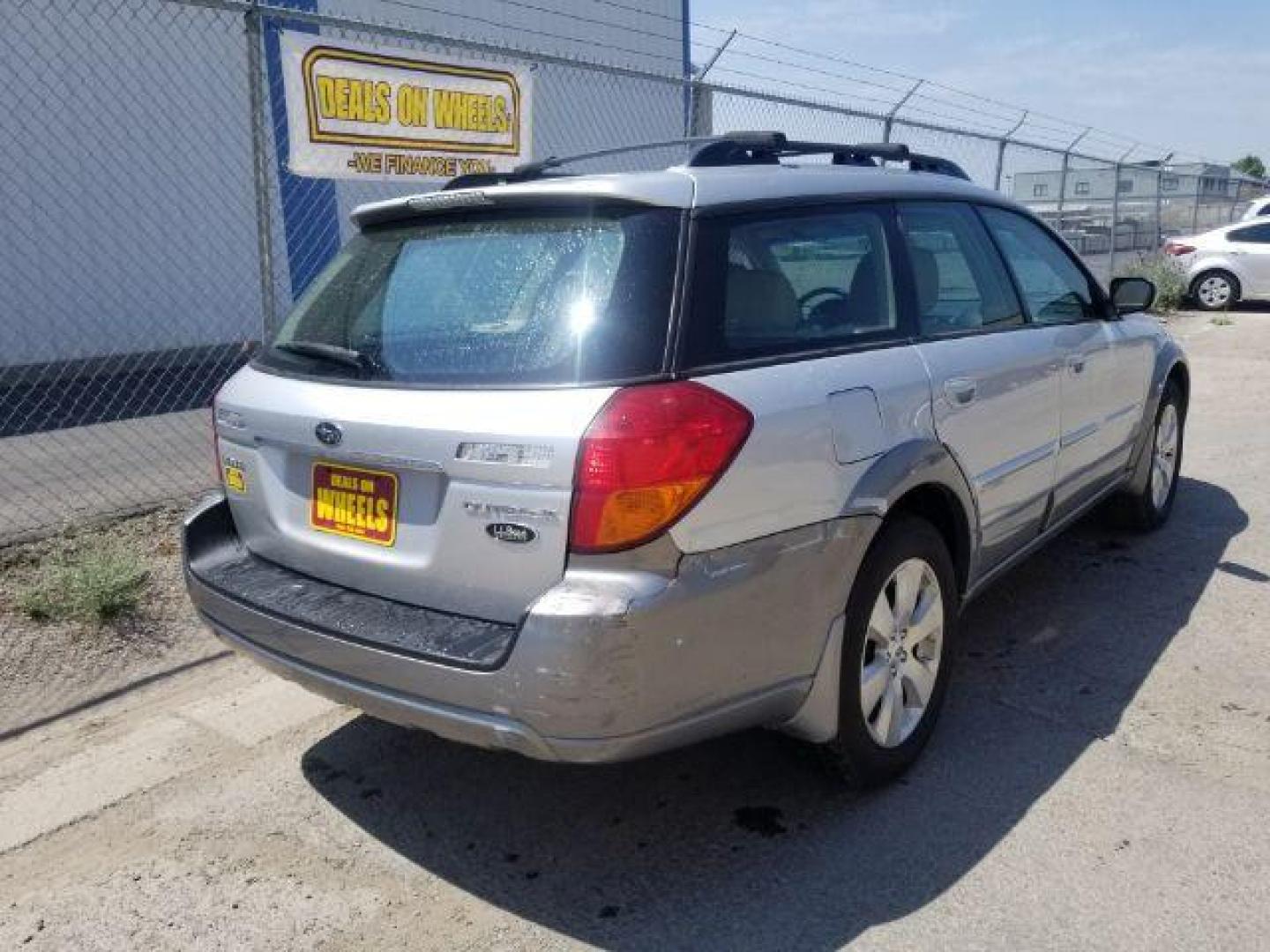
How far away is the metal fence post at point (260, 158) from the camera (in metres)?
5.16

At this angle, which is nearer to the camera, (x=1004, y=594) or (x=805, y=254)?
(x=805, y=254)

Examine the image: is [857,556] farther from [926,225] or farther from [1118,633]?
[1118,633]

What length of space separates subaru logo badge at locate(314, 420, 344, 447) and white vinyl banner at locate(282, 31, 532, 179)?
3.73 meters

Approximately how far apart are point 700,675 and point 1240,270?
16493 mm

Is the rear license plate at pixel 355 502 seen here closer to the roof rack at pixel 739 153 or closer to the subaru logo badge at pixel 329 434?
the subaru logo badge at pixel 329 434

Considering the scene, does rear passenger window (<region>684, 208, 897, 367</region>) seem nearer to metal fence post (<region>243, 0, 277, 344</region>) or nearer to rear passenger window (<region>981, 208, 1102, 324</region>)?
rear passenger window (<region>981, 208, 1102, 324</region>)

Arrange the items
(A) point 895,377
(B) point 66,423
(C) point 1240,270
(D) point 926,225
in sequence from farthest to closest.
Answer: (C) point 1240,270 → (B) point 66,423 → (D) point 926,225 → (A) point 895,377

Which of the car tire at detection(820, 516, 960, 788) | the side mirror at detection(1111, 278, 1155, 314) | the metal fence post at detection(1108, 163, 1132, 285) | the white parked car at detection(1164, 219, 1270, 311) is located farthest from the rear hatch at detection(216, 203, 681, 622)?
the white parked car at detection(1164, 219, 1270, 311)

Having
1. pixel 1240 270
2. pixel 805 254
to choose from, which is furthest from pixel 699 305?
pixel 1240 270

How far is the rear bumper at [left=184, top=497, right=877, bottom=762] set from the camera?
7.50 feet

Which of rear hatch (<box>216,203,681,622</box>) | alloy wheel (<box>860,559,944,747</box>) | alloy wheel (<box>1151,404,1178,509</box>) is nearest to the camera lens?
rear hatch (<box>216,203,681,622</box>)

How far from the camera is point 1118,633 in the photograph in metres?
4.15

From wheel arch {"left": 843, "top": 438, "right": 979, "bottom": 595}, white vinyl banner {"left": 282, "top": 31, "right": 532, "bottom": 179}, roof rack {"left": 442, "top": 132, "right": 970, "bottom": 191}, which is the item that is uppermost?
white vinyl banner {"left": 282, "top": 31, "right": 532, "bottom": 179}

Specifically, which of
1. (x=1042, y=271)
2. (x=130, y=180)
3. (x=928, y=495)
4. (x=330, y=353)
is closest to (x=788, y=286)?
(x=928, y=495)
